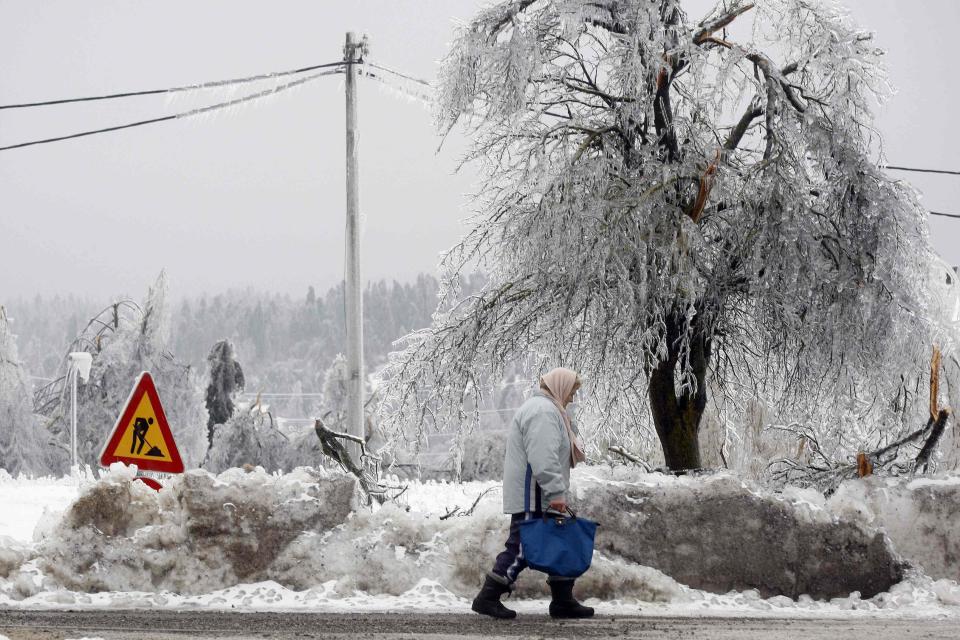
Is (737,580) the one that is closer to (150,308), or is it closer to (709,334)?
(709,334)

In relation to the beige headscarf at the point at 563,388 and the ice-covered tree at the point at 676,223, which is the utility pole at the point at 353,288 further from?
the beige headscarf at the point at 563,388

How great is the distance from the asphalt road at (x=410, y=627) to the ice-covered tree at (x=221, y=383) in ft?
126

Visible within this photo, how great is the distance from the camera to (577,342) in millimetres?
10883

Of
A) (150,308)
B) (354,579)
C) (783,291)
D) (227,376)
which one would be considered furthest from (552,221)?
(227,376)

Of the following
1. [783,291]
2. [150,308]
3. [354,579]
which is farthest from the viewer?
[150,308]

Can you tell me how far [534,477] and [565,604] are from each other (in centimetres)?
90

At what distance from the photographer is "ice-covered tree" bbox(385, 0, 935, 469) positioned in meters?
10.1

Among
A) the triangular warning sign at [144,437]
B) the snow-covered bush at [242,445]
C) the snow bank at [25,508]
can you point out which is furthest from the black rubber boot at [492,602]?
the snow-covered bush at [242,445]

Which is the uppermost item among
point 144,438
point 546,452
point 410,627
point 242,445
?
point 144,438

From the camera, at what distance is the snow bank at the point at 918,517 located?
8.36 meters

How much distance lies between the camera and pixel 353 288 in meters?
14.4

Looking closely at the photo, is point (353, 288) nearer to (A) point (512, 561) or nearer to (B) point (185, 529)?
(B) point (185, 529)

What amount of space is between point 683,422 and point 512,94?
3.71 m

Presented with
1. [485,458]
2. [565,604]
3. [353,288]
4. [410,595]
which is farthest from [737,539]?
[485,458]
